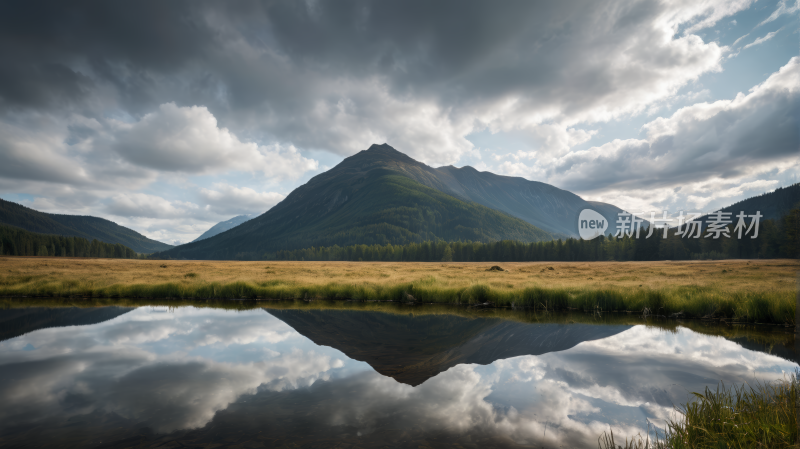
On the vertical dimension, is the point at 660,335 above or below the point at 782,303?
below

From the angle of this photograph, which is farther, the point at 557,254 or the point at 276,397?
the point at 557,254

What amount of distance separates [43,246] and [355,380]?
20511 centimetres

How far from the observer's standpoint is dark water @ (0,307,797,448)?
25.8 feet

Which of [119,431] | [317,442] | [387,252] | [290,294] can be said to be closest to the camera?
[317,442]

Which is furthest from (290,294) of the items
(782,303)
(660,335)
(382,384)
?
(782,303)

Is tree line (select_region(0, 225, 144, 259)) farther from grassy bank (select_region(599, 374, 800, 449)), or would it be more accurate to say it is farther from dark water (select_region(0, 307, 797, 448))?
grassy bank (select_region(599, 374, 800, 449))

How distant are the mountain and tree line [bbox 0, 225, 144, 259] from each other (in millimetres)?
173618

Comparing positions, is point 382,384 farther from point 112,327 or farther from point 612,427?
point 112,327

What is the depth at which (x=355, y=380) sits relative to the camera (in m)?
11.6

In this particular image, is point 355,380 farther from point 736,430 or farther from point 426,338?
point 736,430

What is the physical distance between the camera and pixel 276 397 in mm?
10023

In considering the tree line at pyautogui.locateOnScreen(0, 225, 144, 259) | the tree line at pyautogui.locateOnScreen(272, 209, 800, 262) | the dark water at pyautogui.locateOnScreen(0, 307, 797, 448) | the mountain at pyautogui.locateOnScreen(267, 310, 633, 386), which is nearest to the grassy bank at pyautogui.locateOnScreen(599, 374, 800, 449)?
the dark water at pyautogui.locateOnScreen(0, 307, 797, 448)

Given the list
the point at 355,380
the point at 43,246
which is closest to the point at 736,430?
the point at 355,380

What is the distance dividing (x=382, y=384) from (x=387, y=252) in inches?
7115
